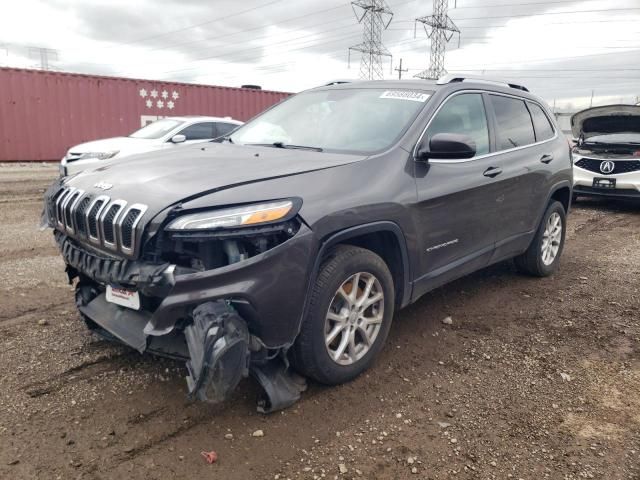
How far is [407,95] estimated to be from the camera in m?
3.78

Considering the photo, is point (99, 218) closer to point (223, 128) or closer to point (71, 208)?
point (71, 208)

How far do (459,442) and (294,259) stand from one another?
4.00 ft

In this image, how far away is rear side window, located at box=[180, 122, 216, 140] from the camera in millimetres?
9876

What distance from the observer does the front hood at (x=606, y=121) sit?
983cm

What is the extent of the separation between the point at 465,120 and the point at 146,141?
696 cm

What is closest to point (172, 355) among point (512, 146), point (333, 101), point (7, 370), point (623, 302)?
point (7, 370)

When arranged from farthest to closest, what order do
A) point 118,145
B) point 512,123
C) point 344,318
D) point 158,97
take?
point 158,97
point 118,145
point 512,123
point 344,318

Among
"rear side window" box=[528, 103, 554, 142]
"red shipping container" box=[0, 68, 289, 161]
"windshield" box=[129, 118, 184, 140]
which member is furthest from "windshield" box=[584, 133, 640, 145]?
"red shipping container" box=[0, 68, 289, 161]

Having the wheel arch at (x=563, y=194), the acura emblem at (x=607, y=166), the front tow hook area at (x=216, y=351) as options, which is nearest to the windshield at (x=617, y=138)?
the acura emblem at (x=607, y=166)

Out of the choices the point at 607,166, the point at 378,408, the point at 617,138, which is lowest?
the point at 378,408

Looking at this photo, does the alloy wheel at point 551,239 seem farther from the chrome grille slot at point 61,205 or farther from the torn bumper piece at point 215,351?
the chrome grille slot at point 61,205

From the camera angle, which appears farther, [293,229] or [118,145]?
[118,145]

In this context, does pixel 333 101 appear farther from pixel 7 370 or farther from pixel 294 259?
pixel 7 370

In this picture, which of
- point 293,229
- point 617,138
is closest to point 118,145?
point 293,229
